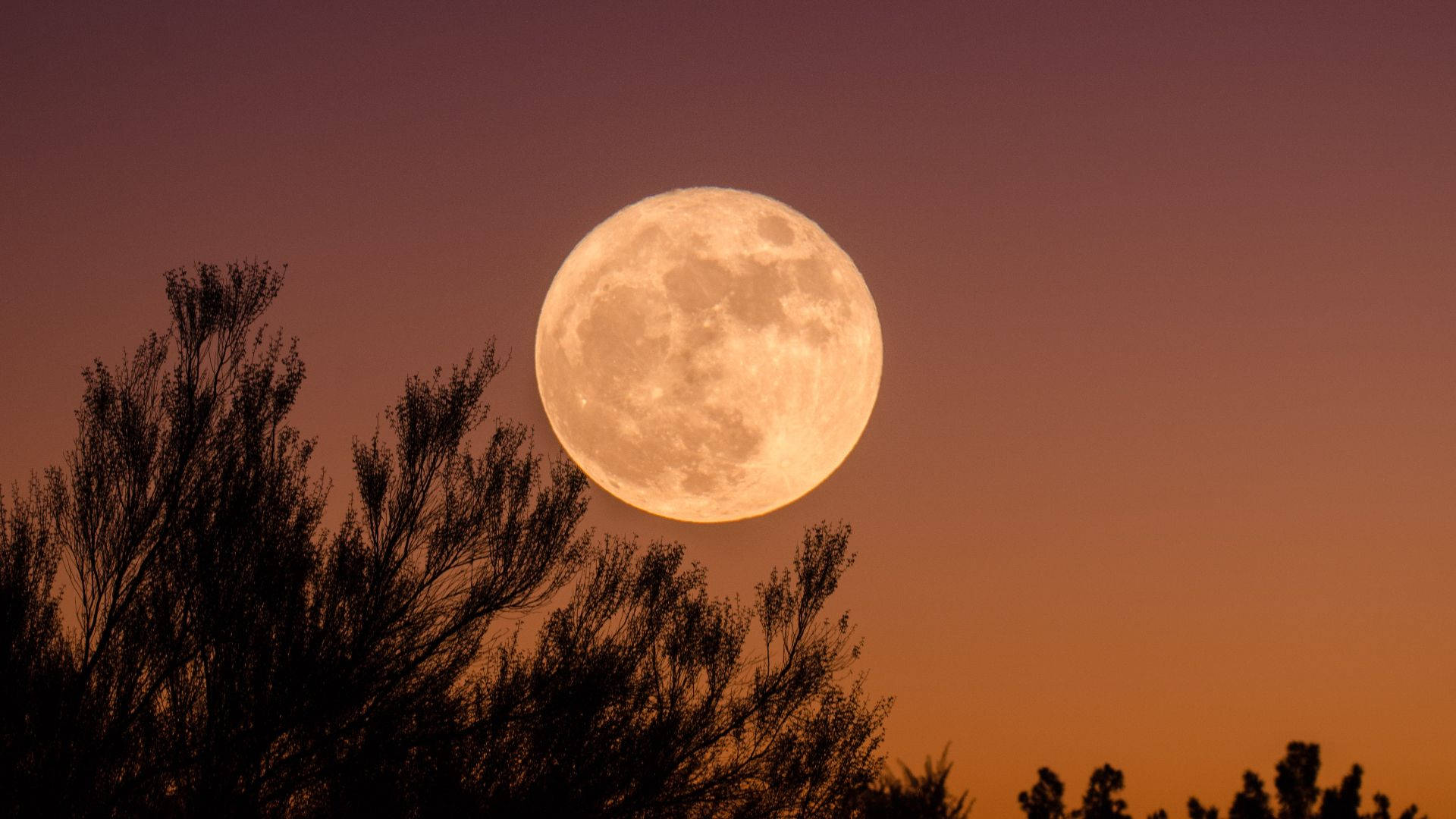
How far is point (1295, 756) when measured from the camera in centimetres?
2714

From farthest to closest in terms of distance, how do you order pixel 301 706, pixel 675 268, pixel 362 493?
pixel 675 268, pixel 362 493, pixel 301 706

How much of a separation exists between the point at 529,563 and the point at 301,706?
297 cm

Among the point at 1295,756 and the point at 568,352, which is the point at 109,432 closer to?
the point at 568,352

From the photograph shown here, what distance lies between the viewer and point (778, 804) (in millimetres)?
15125

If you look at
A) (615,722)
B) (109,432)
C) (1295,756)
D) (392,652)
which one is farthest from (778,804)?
(1295,756)

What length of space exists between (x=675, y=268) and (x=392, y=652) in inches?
216

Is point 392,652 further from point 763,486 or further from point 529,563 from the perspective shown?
point 763,486

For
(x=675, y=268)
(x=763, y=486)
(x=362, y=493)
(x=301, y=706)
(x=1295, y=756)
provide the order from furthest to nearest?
(x=1295, y=756), (x=763, y=486), (x=675, y=268), (x=362, y=493), (x=301, y=706)

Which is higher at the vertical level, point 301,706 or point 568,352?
point 568,352

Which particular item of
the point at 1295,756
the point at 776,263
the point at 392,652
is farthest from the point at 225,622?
the point at 1295,756

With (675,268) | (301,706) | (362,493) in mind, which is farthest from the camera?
(675,268)

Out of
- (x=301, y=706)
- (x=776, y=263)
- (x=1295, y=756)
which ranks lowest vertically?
(x=301, y=706)

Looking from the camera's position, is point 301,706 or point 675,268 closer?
point 301,706

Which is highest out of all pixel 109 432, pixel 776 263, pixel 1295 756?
pixel 1295 756
